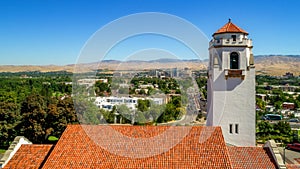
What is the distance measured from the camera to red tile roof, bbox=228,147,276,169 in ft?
57.7

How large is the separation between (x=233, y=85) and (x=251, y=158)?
613 cm

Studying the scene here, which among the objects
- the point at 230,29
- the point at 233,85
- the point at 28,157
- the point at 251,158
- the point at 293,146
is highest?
the point at 230,29

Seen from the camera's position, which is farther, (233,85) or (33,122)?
(33,122)

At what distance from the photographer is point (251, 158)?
18094 mm

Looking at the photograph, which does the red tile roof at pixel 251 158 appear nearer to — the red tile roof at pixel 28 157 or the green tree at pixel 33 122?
the red tile roof at pixel 28 157

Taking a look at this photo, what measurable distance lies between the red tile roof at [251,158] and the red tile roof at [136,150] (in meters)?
2.48

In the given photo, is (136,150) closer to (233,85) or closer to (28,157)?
(28,157)

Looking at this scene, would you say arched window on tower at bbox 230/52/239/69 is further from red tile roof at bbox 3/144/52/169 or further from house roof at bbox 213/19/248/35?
red tile roof at bbox 3/144/52/169

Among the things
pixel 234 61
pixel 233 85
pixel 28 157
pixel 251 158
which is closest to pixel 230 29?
pixel 234 61

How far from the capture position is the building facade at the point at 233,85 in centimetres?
2217

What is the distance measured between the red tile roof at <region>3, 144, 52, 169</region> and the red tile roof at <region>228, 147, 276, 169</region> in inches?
452

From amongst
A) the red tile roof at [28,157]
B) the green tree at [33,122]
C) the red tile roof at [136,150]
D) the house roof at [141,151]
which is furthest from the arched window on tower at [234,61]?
the green tree at [33,122]

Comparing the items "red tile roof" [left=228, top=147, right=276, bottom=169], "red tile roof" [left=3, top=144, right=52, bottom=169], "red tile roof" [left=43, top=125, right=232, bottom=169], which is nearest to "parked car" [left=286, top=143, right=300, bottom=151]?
"red tile roof" [left=228, top=147, right=276, bottom=169]

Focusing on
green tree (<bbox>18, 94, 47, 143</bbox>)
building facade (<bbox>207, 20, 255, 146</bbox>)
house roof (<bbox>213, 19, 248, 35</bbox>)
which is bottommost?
green tree (<bbox>18, 94, 47, 143</bbox>)
